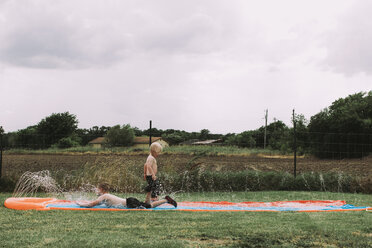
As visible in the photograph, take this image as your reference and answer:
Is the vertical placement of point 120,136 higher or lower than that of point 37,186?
higher

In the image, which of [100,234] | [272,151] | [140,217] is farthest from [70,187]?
[272,151]

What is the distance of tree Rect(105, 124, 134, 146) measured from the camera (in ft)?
46.4

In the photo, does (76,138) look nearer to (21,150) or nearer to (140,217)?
(21,150)

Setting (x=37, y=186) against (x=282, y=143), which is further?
(x=282, y=143)

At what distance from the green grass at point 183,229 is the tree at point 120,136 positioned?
Answer: 687cm

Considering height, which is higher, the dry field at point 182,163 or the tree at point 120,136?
the tree at point 120,136

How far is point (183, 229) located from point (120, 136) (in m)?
9.70

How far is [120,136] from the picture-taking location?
1484 centimetres

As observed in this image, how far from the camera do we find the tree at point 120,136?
14.1m

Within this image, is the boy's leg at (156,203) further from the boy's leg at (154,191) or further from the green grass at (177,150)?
the green grass at (177,150)

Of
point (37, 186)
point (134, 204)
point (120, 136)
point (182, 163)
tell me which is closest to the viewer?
point (134, 204)

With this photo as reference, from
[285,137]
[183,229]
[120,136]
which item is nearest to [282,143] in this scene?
[285,137]

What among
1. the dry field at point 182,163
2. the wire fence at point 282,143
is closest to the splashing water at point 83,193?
the dry field at point 182,163

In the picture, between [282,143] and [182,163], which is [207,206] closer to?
[182,163]
